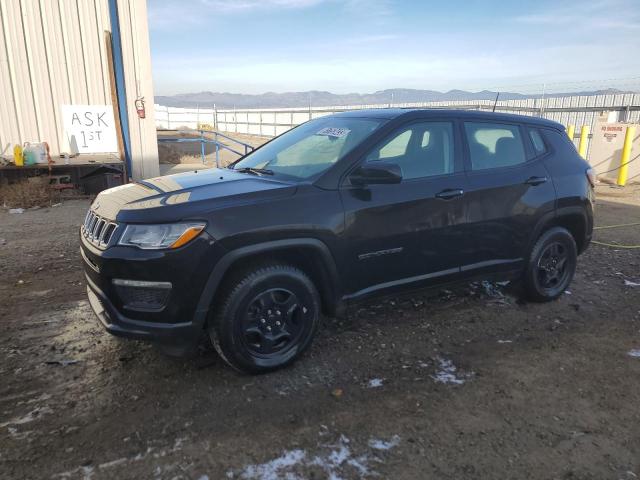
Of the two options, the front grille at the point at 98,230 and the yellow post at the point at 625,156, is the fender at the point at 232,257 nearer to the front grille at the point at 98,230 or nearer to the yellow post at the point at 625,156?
the front grille at the point at 98,230

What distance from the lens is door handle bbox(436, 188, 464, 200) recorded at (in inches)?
149

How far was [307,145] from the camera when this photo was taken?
4.00 m

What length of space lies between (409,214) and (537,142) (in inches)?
70.7

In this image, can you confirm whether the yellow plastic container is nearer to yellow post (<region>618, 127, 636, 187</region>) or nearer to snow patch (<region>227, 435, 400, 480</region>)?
snow patch (<region>227, 435, 400, 480</region>)

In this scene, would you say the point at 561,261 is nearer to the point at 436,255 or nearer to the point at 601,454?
the point at 436,255

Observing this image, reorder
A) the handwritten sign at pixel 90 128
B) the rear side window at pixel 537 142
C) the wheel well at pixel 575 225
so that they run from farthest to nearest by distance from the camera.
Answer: the handwritten sign at pixel 90 128 → the wheel well at pixel 575 225 → the rear side window at pixel 537 142

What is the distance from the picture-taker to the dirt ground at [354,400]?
2.54 metres

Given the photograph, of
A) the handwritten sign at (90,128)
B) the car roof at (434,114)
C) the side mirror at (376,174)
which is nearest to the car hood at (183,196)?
the side mirror at (376,174)

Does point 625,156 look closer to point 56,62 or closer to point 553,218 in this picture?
point 553,218

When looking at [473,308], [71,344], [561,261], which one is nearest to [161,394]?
[71,344]

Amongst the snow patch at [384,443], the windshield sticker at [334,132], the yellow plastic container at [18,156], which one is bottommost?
the snow patch at [384,443]

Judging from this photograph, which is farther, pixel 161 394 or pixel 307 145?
pixel 307 145

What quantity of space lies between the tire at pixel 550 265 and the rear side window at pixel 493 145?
82 centimetres

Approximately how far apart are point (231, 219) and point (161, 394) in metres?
1.21
